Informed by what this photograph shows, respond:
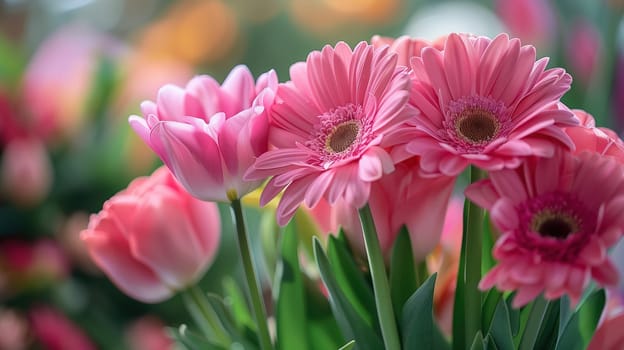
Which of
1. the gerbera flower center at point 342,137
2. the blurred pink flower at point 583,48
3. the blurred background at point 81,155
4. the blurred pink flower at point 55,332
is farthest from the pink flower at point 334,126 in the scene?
the blurred pink flower at point 583,48

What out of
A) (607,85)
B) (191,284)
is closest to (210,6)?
(607,85)

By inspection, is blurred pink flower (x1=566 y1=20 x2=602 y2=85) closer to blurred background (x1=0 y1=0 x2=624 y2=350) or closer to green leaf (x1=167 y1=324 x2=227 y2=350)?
blurred background (x1=0 y1=0 x2=624 y2=350)

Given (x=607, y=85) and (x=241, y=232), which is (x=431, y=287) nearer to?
(x=241, y=232)

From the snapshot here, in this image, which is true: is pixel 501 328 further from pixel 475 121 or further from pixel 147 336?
pixel 147 336

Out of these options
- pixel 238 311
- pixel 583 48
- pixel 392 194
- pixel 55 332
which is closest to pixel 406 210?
pixel 392 194

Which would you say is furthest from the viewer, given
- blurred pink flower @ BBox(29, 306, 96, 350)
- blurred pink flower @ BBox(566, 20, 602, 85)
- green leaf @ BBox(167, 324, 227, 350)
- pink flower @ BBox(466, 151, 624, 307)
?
blurred pink flower @ BBox(566, 20, 602, 85)

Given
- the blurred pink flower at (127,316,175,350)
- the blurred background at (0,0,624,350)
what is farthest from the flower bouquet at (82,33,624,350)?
the blurred pink flower at (127,316,175,350)
